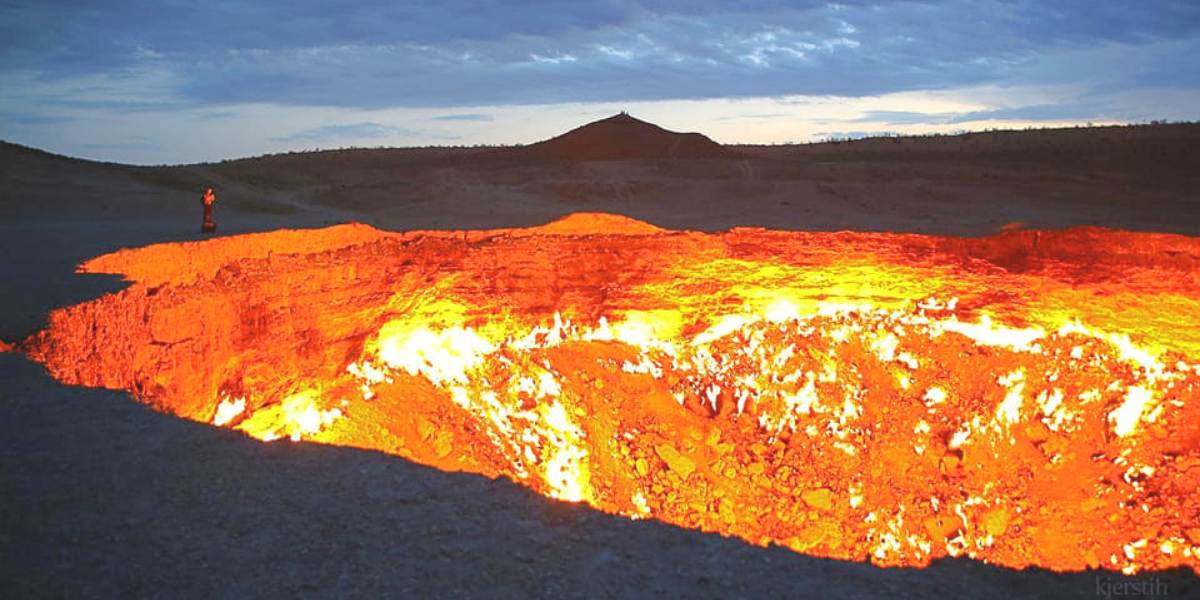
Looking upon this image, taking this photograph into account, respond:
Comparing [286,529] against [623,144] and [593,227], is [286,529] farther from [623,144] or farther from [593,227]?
[623,144]

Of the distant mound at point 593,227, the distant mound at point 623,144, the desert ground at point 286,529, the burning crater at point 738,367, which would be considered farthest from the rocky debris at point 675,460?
the distant mound at point 623,144

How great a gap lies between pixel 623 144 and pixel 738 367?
30898mm

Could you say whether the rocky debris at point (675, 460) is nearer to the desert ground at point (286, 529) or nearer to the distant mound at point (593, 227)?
the desert ground at point (286, 529)

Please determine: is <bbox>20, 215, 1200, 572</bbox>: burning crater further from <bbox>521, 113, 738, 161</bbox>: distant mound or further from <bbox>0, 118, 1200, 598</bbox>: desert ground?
<bbox>521, 113, 738, 161</bbox>: distant mound

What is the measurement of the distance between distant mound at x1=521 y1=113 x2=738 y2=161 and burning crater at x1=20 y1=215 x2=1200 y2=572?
27.5 meters

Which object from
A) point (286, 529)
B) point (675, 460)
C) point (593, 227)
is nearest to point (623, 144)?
point (593, 227)

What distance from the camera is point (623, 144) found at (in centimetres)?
3853

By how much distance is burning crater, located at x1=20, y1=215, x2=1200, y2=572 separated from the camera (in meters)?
7.14

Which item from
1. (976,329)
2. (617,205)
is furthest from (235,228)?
(976,329)

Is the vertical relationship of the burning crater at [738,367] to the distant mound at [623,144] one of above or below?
below

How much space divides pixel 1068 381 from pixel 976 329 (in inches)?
33.6

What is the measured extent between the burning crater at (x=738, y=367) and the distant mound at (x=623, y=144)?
27501 mm

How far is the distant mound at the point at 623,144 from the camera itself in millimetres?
37219

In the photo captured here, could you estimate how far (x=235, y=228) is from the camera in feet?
51.4
